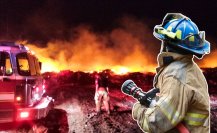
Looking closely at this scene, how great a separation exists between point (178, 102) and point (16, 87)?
514 centimetres

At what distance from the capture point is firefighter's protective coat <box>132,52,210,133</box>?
5.90 feet

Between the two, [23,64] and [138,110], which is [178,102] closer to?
[138,110]

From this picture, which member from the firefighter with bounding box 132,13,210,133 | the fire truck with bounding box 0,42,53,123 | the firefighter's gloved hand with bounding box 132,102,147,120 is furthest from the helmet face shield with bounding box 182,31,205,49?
the fire truck with bounding box 0,42,53,123

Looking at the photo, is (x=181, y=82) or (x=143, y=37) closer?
(x=181, y=82)

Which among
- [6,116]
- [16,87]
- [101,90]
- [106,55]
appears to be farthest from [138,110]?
[106,55]

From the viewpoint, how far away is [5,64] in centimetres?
646

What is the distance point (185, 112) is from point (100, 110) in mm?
8767

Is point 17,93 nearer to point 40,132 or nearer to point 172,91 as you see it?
point 40,132

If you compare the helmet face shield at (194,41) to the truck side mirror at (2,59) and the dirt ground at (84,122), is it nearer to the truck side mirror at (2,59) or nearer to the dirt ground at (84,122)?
the truck side mirror at (2,59)

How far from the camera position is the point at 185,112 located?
1.83 meters

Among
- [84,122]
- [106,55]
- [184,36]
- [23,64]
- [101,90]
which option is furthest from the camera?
[106,55]

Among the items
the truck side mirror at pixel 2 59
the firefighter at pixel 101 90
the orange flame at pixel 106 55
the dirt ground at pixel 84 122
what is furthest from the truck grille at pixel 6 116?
the orange flame at pixel 106 55

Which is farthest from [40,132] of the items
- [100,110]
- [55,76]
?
[55,76]

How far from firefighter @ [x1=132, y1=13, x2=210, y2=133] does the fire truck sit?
Result: 4.83 m
